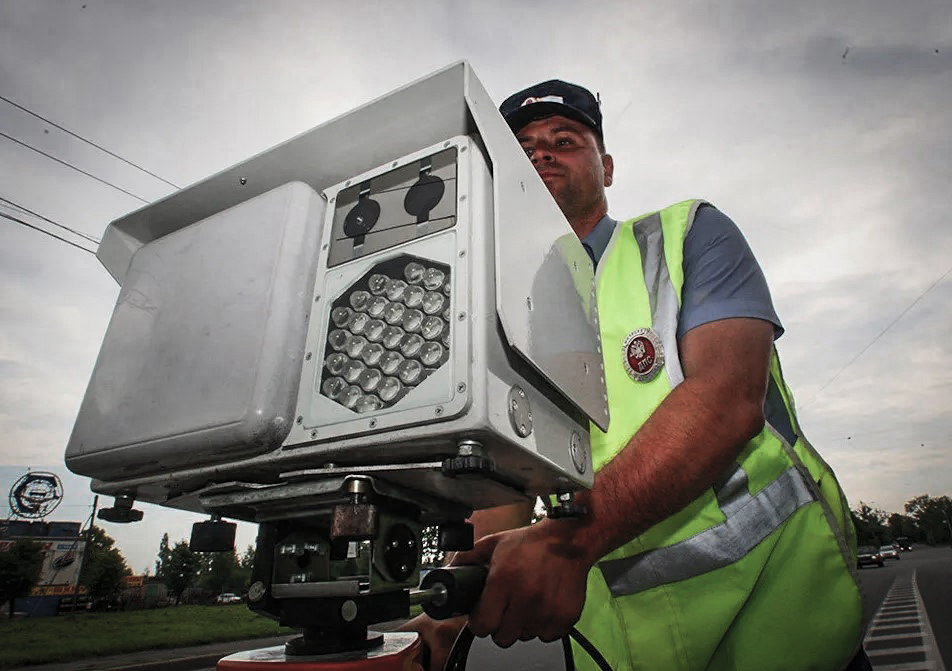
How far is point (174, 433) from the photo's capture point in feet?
3.58

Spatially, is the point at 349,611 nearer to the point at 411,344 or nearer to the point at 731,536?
the point at 411,344

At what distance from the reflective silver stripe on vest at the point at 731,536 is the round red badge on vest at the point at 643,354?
0.35 meters

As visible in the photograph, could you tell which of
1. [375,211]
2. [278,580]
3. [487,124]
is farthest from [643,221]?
[278,580]

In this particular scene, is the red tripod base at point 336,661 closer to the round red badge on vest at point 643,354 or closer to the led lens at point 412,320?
the led lens at point 412,320

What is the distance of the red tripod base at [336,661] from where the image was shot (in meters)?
0.85

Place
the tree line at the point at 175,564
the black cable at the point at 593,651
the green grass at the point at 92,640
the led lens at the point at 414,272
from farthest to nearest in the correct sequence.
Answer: the tree line at the point at 175,564 → the green grass at the point at 92,640 → the black cable at the point at 593,651 → the led lens at the point at 414,272

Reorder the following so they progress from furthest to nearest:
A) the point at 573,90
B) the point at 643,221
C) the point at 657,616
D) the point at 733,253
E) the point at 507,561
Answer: the point at 573,90, the point at 643,221, the point at 733,253, the point at 657,616, the point at 507,561

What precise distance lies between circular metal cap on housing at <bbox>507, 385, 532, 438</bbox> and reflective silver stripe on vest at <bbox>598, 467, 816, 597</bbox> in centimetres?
73

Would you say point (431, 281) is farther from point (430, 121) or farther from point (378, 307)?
point (430, 121)

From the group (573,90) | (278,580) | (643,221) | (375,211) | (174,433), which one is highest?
A: (573,90)

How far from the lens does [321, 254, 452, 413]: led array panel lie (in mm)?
966

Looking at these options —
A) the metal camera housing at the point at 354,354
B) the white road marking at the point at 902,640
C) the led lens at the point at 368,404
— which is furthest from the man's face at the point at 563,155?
the white road marking at the point at 902,640

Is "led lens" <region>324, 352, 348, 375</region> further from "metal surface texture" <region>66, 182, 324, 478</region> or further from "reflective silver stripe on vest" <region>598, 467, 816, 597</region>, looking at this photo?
"reflective silver stripe on vest" <region>598, 467, 816, 597</region>

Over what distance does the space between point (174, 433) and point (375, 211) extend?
649mm
